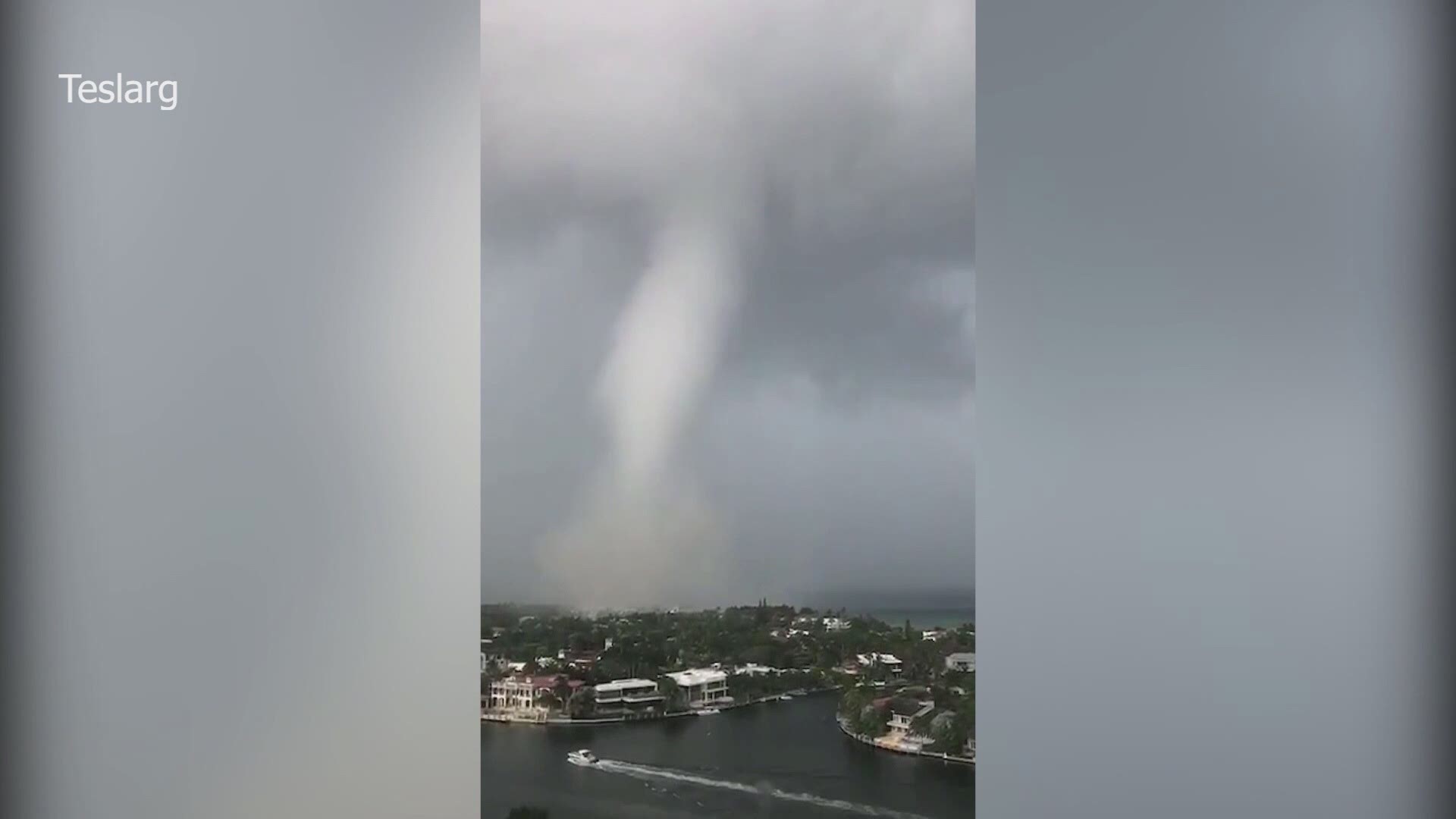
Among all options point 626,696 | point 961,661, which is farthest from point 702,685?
point 961,661

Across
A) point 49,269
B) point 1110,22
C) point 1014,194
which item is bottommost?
point 49,269

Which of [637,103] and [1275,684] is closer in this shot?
[1275,684]

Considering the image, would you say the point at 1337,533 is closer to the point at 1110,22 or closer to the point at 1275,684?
the point at 1275,684

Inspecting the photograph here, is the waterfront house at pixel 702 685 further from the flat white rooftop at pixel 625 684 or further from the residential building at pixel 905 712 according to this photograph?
the residential building at pixel 905 712

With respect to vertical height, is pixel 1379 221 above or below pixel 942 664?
above

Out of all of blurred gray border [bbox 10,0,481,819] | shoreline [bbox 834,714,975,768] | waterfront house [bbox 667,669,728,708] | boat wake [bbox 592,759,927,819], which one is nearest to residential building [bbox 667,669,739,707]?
waterfront house [bbox 667,669,728,708]

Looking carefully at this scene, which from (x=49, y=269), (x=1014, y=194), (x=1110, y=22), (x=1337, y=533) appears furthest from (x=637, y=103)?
(x=1337, y=533)
